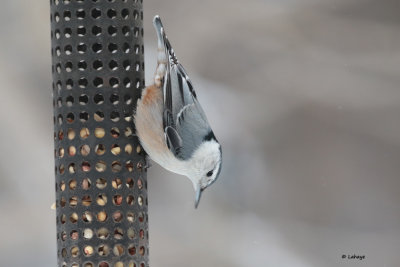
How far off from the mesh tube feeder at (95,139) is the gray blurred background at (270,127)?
224cm

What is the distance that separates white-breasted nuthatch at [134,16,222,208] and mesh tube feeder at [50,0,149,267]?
10cm

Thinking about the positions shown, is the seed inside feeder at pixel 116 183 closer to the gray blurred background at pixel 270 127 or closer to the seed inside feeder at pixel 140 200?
the seed inside feeder at pixel 140 200

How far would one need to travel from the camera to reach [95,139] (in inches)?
162

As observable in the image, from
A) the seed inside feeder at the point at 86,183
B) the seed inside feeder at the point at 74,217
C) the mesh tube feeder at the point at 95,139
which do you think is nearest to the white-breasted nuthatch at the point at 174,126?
the mesh tube feeder at the point at 95,139

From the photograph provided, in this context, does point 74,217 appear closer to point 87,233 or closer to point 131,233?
point 87,233

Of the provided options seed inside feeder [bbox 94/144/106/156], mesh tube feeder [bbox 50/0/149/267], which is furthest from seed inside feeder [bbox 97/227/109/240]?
seed inside feeder [bbox 94/144/106/156]

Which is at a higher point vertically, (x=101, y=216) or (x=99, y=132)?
(x=99, y=132)

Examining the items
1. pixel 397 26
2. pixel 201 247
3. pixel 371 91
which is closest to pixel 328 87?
pixel 371 91

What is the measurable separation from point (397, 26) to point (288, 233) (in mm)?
1861

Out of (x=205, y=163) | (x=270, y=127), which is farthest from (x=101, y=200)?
(x=270, y=127)

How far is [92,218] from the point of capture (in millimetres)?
4062

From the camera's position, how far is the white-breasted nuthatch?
421cm

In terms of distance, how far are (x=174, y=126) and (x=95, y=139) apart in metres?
0.40

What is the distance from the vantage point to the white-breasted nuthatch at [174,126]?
13.8 feet
